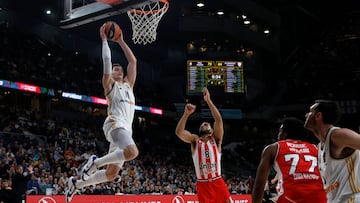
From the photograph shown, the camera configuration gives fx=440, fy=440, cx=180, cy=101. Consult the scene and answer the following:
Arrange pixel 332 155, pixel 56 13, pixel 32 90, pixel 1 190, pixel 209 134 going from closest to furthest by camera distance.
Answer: pixel 332 155 → pixel 209 134 → pixel 1 190 → pixel 32 90 → pixel 56 13

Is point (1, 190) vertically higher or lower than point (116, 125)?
lower

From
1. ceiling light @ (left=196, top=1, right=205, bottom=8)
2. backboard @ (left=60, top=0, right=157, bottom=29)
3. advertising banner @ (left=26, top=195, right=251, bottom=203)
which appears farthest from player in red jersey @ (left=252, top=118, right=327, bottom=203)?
ceiling light @ (left=196, top=1, right=205, bottom=8)

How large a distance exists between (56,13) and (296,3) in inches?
650

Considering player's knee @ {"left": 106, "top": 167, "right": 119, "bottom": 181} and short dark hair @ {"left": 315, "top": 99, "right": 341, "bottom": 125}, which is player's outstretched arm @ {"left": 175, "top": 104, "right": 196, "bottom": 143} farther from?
short dark hair @ {"left": 315, "top": 99, "right": 341, "bottom": 125}

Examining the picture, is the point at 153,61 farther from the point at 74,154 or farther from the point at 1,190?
the point at 1,190

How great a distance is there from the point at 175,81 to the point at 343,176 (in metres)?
27.1

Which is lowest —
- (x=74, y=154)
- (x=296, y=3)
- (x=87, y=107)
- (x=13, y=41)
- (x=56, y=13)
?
(x=74, y=154)

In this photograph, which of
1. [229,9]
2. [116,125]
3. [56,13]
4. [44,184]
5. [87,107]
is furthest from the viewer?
[229,9]

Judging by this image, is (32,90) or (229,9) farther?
(229,9)

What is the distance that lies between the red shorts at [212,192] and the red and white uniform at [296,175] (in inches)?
109

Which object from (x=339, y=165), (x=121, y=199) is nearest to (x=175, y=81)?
(x=121, y=199)

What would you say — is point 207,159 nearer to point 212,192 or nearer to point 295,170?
point 212,192

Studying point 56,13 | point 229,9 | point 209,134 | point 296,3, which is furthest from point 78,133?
point 296,3

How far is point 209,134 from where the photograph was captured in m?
7.82
